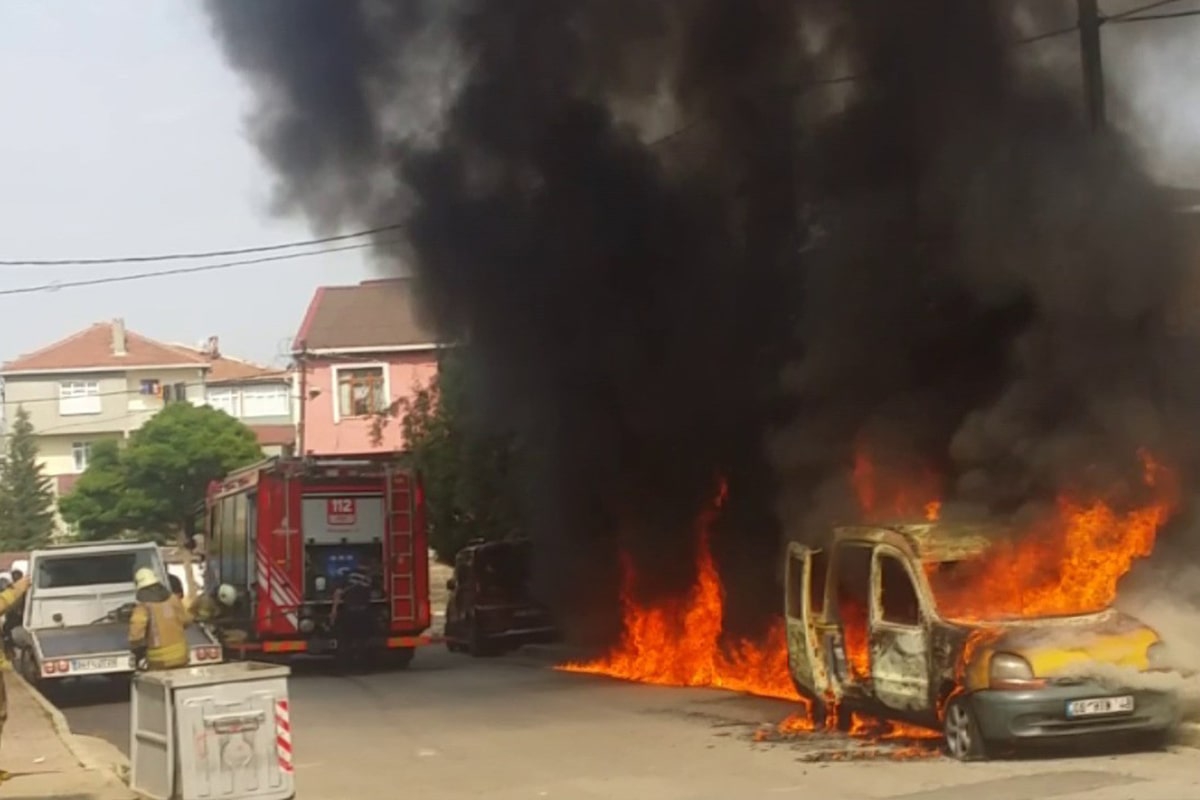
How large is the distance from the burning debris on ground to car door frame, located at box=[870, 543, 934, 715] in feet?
1.12

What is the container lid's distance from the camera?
32.6 ft

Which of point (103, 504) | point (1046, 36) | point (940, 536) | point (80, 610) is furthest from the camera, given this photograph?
point (103, 504)

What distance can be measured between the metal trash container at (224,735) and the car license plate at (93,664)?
10.1 m

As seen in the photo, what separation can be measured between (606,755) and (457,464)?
18.8 metres

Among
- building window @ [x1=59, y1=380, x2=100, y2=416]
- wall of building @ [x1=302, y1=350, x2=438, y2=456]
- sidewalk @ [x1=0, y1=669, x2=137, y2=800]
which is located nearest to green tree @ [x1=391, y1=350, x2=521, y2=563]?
sidewalk @ [x1=0, y1=669, x2=137, y2=800]

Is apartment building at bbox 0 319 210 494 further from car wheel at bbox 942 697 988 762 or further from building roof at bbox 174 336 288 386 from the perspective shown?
car wheel at bbox 942 697 988 762

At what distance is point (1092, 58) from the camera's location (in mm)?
14297

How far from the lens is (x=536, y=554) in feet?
80.3

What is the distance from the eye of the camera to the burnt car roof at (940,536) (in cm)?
1207

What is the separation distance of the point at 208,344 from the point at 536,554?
2351 inches

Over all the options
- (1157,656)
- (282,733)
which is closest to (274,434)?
(282,733)

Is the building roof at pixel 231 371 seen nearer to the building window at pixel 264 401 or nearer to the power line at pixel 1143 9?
the building window at pixel 264 401

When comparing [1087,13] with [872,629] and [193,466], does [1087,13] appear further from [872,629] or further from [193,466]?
[193,466]

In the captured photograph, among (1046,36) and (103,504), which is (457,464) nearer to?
(1046,36)
